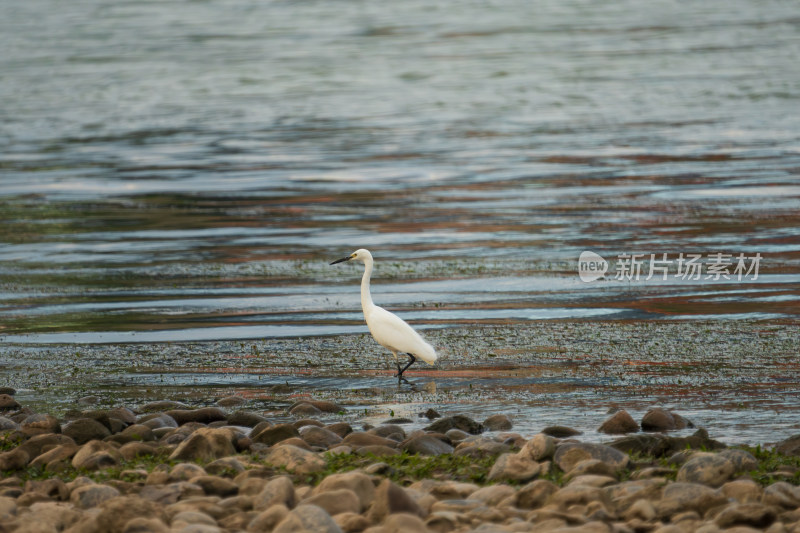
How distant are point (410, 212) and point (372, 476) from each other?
12.8 metres

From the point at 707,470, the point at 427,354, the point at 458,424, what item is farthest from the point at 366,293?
the point at 707,470

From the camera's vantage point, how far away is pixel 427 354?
11062mm

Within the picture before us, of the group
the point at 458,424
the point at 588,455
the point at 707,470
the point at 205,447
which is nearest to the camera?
the point at 707,470

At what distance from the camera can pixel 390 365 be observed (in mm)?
11922

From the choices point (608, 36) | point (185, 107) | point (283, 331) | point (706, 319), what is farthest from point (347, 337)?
point (608, 36)

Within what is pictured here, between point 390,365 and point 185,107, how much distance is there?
27339 mm

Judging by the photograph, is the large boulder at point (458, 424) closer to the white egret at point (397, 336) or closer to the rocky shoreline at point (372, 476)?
the rocky shoreline at point (372, 476)

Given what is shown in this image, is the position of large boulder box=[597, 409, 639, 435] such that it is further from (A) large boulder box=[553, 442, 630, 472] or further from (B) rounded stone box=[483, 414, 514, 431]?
(A) large boulder box=[553, 442, 630, 472]

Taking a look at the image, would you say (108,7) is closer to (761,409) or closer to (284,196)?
(284,196)

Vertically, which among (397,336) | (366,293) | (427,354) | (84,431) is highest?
(366,293)

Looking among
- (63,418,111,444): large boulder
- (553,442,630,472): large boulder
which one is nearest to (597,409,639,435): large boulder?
(553,442,630,472): large boulder

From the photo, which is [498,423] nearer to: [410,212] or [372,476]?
[372,476]

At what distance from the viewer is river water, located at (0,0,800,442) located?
12023 millimetres

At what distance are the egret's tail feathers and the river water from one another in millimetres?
222
